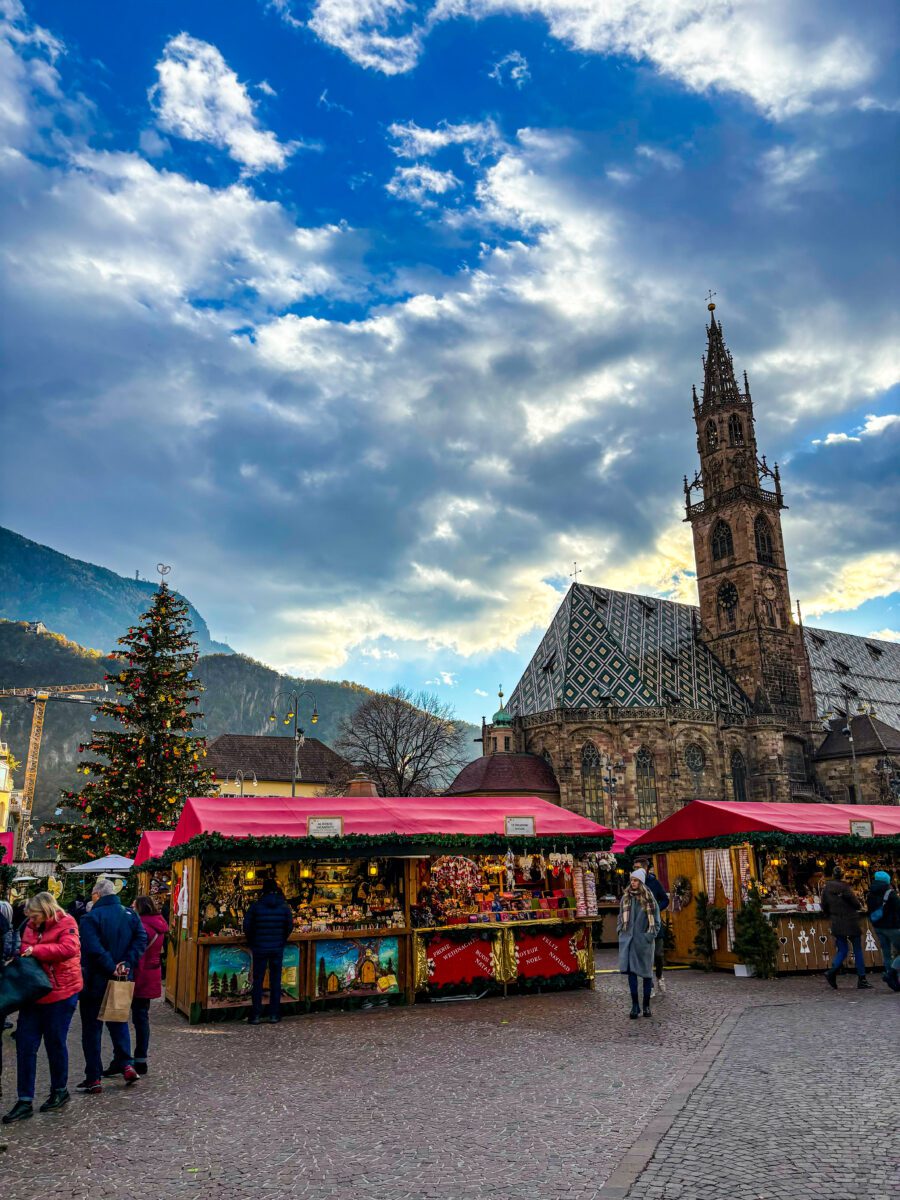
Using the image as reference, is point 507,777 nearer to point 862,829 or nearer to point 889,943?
point 862,829

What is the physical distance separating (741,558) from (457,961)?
164 feet

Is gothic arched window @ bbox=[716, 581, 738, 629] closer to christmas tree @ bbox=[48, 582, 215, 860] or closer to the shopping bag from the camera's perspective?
christmas tree @ bbox=[48, 582, 215, 860]

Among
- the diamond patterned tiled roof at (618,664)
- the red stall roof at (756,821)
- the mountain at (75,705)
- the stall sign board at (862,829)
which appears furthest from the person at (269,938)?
the mountain at (75,705)

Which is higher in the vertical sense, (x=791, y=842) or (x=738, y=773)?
(x=738, y=773)

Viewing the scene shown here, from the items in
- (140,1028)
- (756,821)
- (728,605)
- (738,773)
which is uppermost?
(728,605)

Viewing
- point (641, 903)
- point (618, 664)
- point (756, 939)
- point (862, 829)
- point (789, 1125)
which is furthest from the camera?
point (618, 664)

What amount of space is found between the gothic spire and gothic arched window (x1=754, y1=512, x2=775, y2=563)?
31.8 ft

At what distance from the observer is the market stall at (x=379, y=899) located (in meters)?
13.5

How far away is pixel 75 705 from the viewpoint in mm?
150625

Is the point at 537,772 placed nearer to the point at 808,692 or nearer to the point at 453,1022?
the point at 808,692

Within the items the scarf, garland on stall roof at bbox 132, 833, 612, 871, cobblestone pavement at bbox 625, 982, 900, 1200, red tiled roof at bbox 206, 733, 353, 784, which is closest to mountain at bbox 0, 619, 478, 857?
red tiled roof at bbox 206, 733, 353, 784

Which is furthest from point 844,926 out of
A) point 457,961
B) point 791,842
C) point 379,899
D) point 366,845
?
point 366,845

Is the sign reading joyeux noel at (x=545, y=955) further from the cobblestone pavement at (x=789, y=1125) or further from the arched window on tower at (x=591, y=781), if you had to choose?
the arched window on tower at (x=591, y=781)

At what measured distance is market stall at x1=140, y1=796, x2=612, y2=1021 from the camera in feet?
44.2
